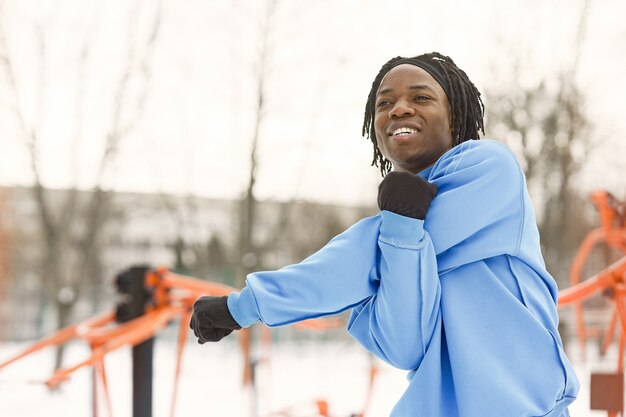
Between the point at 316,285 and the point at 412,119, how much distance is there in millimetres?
354

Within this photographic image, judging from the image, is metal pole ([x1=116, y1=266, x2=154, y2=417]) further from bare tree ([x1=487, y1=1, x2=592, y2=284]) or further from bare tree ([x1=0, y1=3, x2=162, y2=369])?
bare tree ([x1=487, y1=1, x2=592, y2=284])

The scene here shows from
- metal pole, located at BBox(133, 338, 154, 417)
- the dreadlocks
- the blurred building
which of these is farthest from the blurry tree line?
the dreadlocks

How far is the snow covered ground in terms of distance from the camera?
235 inches

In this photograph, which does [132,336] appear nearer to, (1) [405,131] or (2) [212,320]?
(2) [212,320]

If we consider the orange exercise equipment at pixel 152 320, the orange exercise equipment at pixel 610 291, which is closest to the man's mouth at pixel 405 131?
the orange exercise equipment at pixel 610 291

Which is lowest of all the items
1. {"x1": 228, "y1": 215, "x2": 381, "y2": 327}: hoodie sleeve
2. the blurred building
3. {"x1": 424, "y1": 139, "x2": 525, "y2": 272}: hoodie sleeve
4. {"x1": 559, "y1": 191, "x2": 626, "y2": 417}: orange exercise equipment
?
the blurred building

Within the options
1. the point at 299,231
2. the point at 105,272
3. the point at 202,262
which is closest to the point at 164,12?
the point at 202,262

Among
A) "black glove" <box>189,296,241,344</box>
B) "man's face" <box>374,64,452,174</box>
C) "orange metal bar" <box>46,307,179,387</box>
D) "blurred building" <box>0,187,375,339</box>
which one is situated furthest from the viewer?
"blurred building" <box>0,187,375,339</box>

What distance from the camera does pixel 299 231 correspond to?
16.5m

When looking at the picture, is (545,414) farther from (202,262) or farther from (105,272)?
(105,272)

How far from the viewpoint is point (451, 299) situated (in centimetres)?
111

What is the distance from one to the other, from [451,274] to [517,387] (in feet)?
0.61

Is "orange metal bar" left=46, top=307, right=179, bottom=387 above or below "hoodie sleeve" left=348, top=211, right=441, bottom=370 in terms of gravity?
below

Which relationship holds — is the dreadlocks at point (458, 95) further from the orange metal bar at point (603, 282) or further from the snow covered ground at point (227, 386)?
the snow covered ground at point (227, 386)
